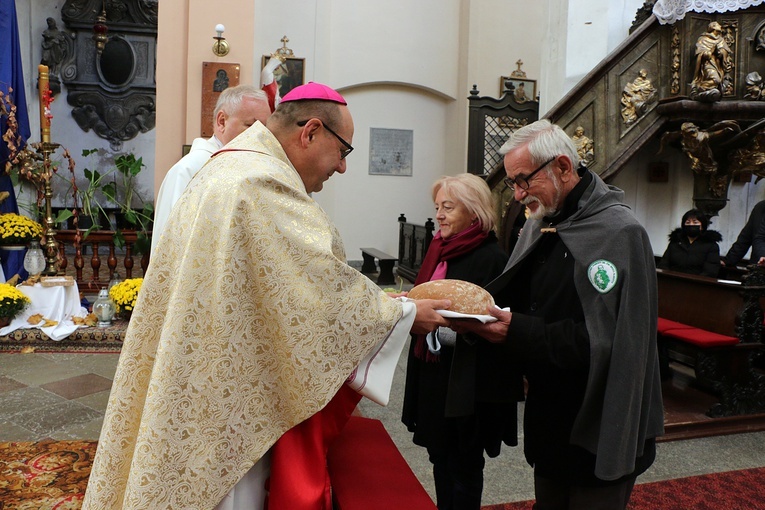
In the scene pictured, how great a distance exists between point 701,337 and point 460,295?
3.48 meters

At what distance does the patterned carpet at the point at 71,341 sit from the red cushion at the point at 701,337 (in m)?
4.99

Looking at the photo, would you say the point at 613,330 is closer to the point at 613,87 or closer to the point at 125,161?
the point at 613,87

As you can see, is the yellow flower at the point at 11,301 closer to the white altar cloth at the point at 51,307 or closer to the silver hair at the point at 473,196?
the white altar cloth at the point at 51,307

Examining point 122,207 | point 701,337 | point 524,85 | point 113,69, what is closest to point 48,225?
point 122,207

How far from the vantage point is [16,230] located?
627 centimetres

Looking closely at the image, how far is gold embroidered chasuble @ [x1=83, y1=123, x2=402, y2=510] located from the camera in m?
1.58

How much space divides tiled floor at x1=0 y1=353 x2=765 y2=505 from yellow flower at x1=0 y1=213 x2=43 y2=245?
1566mm

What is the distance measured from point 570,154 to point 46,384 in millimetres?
4546

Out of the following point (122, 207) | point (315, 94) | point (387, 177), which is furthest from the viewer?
point (387, 177)

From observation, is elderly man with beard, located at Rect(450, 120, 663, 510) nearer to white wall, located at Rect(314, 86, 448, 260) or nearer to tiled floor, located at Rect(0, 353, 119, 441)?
tiled floor, located at Rect(0, 353, 119, 441)

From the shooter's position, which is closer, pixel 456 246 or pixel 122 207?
pixel 456 246

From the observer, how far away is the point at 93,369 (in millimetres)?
5332

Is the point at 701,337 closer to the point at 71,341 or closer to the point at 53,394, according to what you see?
the point at 53,394

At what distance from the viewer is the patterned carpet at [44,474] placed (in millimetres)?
3033
